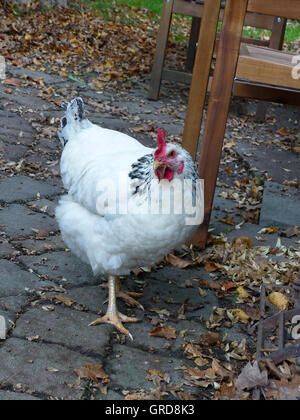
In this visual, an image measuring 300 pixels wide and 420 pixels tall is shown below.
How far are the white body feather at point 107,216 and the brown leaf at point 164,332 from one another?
30 centimetres

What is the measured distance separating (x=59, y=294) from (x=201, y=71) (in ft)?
4.83

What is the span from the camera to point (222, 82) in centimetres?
295

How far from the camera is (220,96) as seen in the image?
9.75ft

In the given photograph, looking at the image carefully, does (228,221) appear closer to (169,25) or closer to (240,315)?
(240,315)

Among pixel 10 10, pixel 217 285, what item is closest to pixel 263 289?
pixel 217 285

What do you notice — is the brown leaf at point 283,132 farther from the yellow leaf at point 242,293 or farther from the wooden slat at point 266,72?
the yellow leaf at point 242,293

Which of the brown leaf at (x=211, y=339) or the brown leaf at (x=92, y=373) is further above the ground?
the brown leaf at (x=211, y=339)

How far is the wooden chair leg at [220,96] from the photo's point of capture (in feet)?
9.28

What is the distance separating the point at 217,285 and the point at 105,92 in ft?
11.8

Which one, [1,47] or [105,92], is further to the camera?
[1,47]

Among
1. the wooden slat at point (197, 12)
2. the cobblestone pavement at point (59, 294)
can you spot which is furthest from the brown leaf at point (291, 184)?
the wooden slat at point (197, 12)

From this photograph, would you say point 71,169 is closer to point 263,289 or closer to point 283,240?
point 263,289

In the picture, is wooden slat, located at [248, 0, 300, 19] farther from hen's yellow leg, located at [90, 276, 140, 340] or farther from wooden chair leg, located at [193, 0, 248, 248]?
hen's yellow leg, located at [90, 276, 140, 340]
